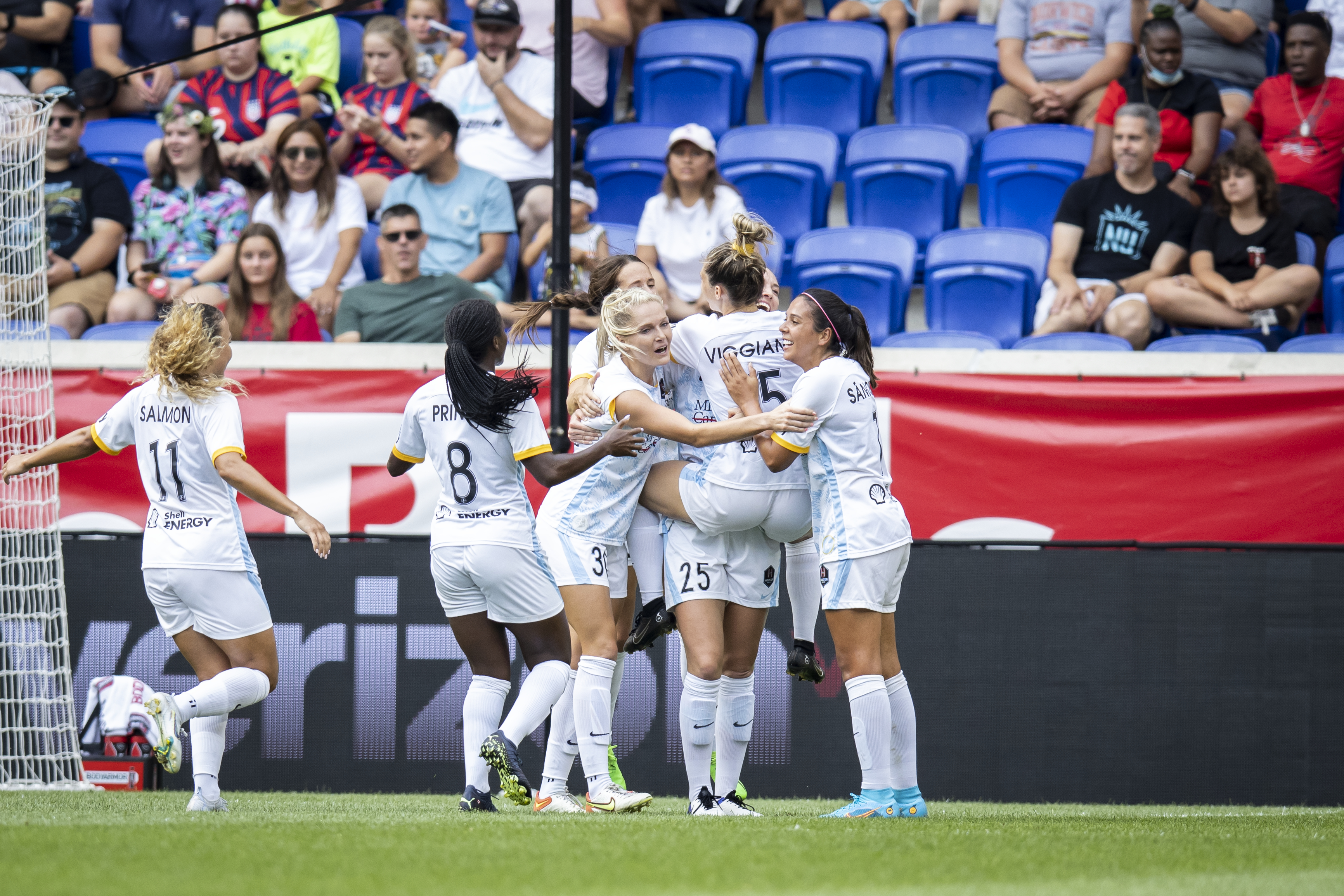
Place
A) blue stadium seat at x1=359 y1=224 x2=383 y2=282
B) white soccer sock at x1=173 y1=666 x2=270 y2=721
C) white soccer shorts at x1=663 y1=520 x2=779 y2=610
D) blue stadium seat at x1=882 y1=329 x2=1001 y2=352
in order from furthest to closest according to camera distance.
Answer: blue stadium seat at x1=359 y1=224 x2=383 y2=282 → blue stadium seat at x1=882 y1=329 x2=1001 y2=352 → white soccer shorts at x1=663 y1=520 x2=779 y2=610 → white soccer sock at x1=173 y1=666 x2=270 y2=721

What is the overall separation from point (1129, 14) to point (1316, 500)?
4.53m

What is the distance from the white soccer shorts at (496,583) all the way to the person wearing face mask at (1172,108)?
20.3 feet

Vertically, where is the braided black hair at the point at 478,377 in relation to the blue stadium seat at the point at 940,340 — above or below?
below

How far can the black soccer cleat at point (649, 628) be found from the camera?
5504 mm

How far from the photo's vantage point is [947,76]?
10.9 metres

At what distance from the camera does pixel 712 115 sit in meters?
11.2

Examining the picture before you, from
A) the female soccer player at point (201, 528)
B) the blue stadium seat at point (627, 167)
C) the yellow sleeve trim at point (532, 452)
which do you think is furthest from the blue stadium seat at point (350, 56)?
the yellow sleeve trim at point (532, 452)

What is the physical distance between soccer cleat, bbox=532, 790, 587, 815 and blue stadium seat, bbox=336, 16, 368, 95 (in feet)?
24.7

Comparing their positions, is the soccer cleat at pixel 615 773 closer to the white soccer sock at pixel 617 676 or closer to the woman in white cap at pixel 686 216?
the white soccer sock at pixel 617 676

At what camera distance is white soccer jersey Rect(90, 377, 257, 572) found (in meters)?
5.14

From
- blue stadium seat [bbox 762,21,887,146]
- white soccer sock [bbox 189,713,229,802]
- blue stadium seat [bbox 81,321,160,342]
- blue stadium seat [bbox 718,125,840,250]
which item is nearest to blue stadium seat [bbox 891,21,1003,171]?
blue stadium seat [bbox 762,21,887,146]

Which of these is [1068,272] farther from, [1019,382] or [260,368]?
[260,368]

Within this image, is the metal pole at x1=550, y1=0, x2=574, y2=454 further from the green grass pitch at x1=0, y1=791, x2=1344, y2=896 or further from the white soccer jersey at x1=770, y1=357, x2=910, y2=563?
the green grass pitch at x1=0, y1=791, x2=1344, y2=896

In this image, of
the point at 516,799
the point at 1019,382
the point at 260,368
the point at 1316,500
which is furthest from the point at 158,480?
the point at 1316,500
